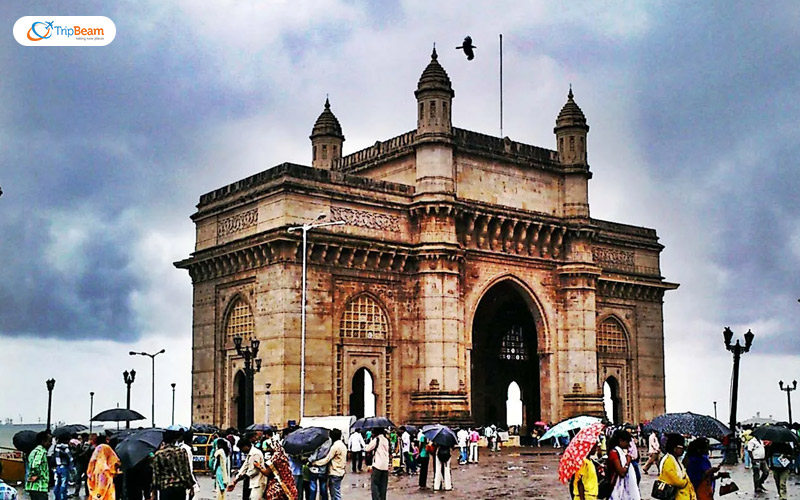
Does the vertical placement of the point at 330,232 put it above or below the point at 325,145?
below

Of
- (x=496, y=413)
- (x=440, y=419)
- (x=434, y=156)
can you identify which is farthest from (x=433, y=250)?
(x=496, y=413)

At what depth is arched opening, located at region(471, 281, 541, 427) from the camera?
52.1 meters

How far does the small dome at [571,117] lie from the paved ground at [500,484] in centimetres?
1766

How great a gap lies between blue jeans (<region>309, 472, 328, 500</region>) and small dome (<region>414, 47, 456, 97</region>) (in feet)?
85.2

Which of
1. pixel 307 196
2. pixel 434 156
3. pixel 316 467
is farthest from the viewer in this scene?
pixel 434 156

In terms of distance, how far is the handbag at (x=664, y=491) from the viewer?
1258cm

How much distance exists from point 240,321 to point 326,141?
454 inches

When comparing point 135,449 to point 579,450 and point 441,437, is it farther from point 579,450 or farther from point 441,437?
point 441,437

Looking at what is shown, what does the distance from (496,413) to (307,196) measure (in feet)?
65.0

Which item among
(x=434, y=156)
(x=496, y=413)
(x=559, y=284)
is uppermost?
(x=434, y=156)

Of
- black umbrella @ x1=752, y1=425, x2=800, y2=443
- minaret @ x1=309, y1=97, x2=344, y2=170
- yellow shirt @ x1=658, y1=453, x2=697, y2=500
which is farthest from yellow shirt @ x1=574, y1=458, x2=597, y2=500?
minaret @ x1=309, y1=97, x2=344, y2=170

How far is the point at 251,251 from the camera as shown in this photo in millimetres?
39250

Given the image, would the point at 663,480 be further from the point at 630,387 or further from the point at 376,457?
the point at 630,387

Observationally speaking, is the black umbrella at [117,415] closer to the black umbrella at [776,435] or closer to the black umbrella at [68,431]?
the black umbrella at [68,431]
